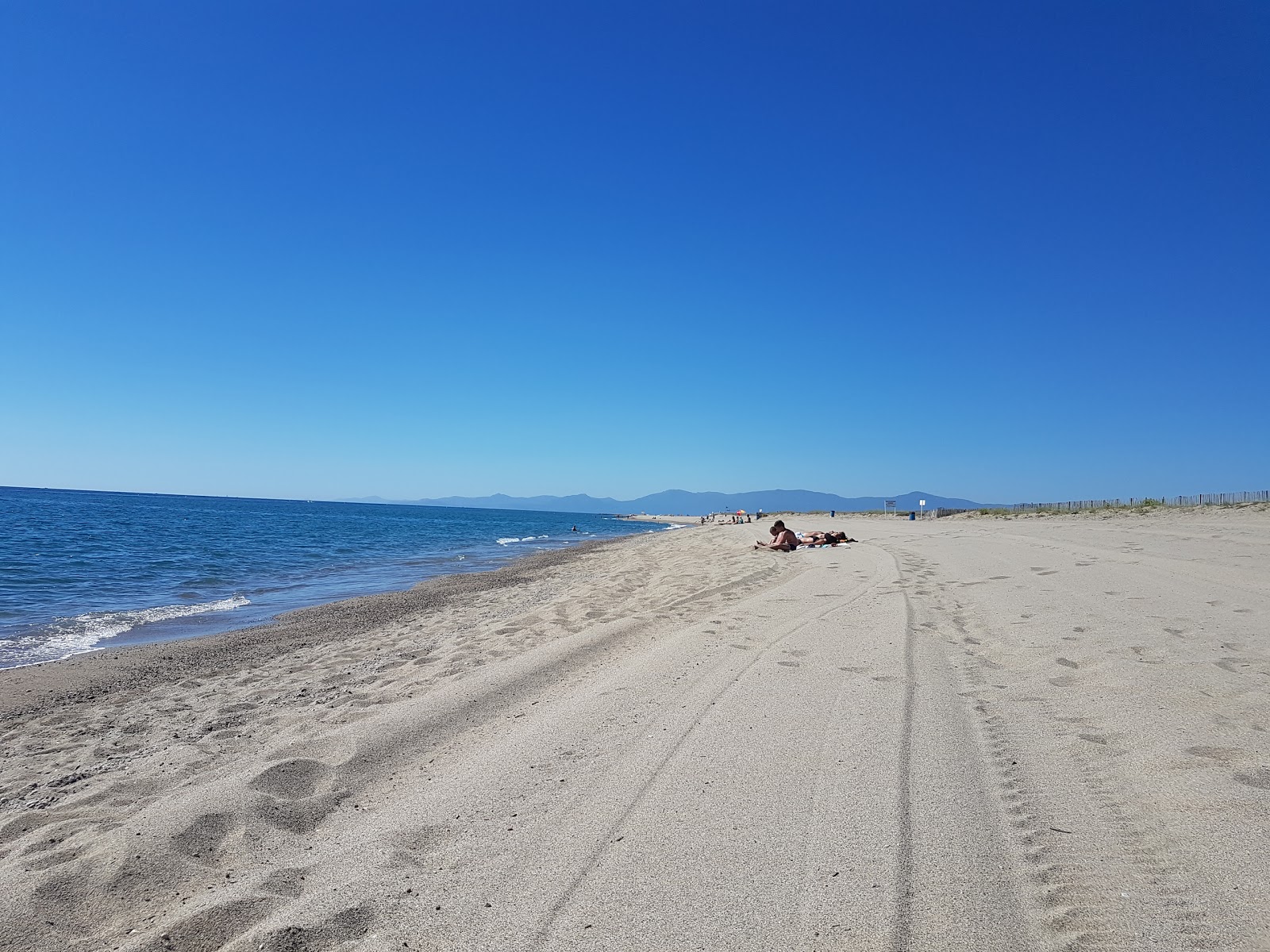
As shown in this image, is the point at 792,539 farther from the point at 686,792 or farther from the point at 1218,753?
the point at 686,792

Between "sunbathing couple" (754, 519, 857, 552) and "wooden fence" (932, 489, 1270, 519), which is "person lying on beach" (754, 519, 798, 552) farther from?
"wooden fence" (932, 489, 1270, 519)

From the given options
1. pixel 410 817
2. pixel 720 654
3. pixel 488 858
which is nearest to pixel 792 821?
pixel 488 858

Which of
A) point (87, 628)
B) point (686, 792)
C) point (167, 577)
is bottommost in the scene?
point (87, 628)

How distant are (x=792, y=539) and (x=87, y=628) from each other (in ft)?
50.6

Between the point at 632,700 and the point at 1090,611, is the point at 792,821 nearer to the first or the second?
the point at 632,700

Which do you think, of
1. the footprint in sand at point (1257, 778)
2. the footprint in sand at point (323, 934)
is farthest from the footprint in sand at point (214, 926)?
the footprint in sand at point (1257, 778)

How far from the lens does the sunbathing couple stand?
722 inches

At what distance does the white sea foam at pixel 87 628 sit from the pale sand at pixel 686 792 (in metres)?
1.97

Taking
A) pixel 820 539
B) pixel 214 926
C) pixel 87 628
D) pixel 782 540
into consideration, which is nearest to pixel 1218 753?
pixel 214 926

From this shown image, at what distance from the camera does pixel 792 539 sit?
18.6 meters

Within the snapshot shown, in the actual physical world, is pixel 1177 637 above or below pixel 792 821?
above

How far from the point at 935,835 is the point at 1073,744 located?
59.5 inches

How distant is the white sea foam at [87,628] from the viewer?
911cm

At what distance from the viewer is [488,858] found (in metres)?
2.95
